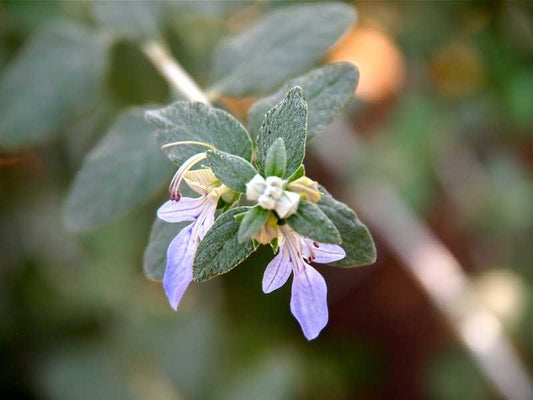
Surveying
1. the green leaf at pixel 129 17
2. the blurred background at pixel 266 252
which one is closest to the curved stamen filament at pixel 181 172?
the green leaf at pixel 129 17

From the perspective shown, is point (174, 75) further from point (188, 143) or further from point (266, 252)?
point (266, 252)

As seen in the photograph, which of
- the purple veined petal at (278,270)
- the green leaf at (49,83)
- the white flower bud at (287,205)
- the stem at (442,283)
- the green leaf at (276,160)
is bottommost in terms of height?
the stem at (442,283)

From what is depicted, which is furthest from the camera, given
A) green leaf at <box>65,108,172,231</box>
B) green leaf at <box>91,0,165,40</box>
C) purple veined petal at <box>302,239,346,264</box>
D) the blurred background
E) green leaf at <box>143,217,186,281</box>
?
the blurred background

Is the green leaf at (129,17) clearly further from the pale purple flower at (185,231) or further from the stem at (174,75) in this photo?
the pale purple flower at (185,231)

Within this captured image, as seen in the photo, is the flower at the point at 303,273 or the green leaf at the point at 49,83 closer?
the flower at the point at 303,273

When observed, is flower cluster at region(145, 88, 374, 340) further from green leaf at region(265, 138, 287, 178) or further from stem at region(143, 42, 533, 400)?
stem at region(143, 42, 533, 400)

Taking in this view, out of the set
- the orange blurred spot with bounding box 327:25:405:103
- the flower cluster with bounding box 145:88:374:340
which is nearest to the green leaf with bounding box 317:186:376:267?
the flower cluster with bounding box 145:88:374:340

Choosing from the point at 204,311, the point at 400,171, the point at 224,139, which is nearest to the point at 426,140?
the point at 400,171
